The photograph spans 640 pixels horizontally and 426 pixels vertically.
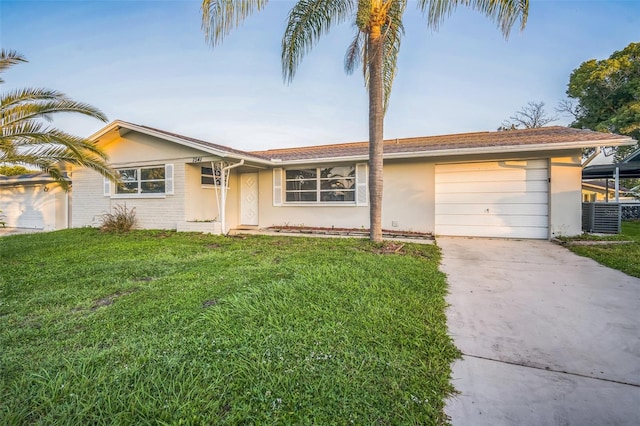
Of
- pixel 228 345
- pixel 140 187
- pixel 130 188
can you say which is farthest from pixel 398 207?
pixel 130 188

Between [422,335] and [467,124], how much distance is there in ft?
55.6

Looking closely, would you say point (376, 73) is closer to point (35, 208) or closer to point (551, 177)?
point (551, 177)

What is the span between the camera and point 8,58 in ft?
19.6

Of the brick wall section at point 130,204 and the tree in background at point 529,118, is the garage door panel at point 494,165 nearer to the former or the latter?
the brick wall section at point 130,204

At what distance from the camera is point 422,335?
2.79m

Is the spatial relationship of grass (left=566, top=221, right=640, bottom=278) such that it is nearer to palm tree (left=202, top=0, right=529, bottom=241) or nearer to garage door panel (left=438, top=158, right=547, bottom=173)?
garage door panel (left=438, top=158, right=547, bottom=173)

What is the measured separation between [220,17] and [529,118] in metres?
28.7

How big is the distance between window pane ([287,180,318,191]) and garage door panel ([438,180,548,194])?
14.3 ft

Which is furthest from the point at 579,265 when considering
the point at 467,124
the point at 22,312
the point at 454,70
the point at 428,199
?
the point at 467,124

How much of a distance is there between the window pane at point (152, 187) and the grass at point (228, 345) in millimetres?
6127

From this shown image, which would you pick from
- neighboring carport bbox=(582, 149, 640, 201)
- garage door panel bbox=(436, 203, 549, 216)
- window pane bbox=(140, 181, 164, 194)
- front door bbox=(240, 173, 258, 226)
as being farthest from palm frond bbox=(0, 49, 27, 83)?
neighboring carport bbox=(582, 149, 640, 201)

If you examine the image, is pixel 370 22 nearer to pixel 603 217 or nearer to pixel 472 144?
pixel 472 144

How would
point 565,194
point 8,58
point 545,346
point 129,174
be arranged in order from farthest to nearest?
point 129,174, point 565,194, point 8,58, point 545,346

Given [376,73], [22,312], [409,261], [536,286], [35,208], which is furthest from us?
[35,208]
